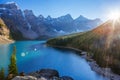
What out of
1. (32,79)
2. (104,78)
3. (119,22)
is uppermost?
(119,22)

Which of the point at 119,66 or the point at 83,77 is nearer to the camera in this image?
the point at 83,77

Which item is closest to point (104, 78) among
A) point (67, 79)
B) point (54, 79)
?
point (67, 79)

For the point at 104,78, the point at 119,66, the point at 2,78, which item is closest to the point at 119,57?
the point at 119,66

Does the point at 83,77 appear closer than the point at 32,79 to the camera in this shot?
No

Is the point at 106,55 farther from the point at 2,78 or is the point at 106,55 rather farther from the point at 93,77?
the point at 2,78

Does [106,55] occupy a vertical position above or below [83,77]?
above

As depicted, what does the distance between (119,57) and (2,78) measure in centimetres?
6825

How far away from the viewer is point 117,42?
435 feet

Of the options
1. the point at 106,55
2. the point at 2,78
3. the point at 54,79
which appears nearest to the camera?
the point at 2,78

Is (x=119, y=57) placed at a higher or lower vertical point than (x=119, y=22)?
lower

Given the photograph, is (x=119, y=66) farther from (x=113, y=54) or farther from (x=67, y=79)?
(x=67, y=79)

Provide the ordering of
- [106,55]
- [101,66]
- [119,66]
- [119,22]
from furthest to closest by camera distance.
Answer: [119,22] → [106,55] → [101,66] → [119,66]

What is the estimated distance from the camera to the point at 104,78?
310 feet

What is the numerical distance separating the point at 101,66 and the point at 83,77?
2601 centimetres
